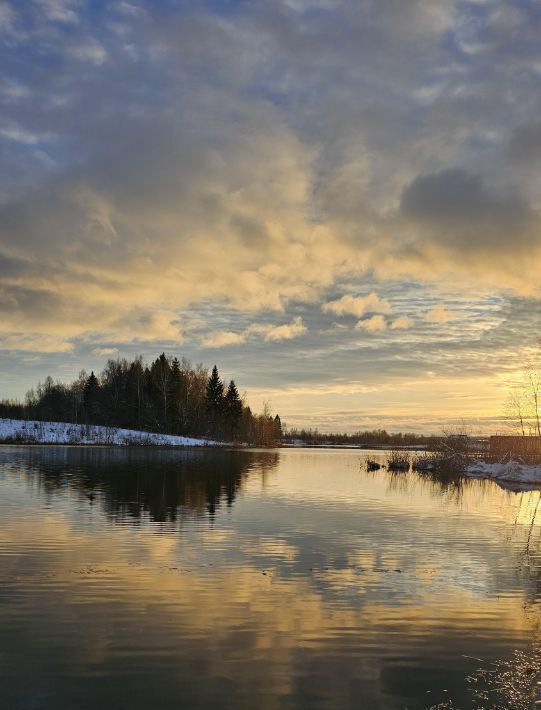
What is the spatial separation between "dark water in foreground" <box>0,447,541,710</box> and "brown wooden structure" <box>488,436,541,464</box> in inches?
1367

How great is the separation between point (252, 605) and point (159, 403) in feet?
374

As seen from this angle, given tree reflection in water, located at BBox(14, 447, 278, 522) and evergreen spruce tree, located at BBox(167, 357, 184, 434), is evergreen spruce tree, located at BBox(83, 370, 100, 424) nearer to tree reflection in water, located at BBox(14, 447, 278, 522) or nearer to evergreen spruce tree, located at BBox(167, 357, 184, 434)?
evergreen spruce tree, located at BBox(167, 357, 184, 434)

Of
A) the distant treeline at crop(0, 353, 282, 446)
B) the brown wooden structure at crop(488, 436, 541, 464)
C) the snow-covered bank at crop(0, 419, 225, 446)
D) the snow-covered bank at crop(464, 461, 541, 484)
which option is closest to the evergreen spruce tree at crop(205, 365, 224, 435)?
the distant treeline at crop(0, 353, 282, 446)

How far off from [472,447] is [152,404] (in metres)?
71.2

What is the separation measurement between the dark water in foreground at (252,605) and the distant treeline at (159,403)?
98.3 meters

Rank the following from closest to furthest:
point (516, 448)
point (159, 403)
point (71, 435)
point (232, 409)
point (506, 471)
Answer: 1. point (506, 471)
2. point (516, 448)
3. point (71, 435)
4. point (159, 403)
5. point (232, 409)

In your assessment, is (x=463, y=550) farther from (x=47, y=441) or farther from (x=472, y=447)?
(x=47, y=441)

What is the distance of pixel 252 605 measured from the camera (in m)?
12.0

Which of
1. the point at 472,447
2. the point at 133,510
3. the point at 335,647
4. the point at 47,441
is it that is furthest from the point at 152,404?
the point at 335,647

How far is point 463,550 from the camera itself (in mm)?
18625

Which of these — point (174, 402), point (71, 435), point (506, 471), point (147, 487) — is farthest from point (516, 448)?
point (174, 402)

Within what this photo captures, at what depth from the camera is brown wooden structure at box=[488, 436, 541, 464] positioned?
57.6m

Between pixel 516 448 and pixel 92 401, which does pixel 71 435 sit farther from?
pixel 516 448

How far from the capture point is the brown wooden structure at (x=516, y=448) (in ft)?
189
